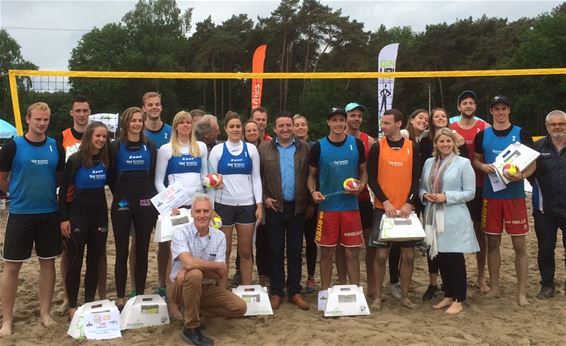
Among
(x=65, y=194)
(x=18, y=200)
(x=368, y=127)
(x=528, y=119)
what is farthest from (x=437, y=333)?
(x=528, y=119)

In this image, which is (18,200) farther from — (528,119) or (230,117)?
(528,119)

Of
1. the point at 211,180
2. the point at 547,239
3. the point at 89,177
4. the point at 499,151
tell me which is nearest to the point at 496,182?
the point at 499,151

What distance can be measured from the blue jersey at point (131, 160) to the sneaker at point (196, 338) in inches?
51.6

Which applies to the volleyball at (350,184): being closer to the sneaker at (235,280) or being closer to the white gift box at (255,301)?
the white gift box at (255,301)

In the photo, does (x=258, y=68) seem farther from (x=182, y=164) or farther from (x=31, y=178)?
(x=31, y=178)

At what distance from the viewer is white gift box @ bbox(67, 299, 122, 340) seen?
3.52 metres

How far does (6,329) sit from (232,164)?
84.0 inches

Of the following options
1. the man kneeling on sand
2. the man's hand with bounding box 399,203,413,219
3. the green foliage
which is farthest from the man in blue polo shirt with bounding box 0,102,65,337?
the green foliage

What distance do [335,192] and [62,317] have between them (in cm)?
251

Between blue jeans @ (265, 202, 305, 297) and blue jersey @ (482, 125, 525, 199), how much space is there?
66.2 inches

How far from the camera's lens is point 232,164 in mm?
4031

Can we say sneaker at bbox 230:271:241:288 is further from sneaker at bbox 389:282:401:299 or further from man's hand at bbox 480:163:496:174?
man's hand at bbox 480:163:496:174

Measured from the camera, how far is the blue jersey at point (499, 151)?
419 centimetres

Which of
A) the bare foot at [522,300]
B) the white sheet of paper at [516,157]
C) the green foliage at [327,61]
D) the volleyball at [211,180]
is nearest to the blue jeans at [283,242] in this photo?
the volleyball at [211,180]
